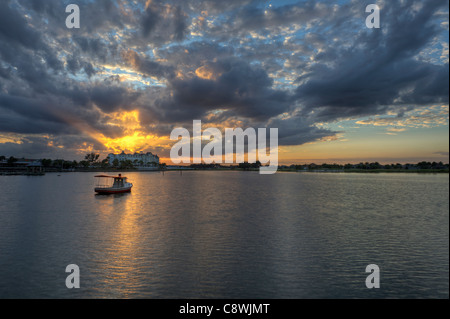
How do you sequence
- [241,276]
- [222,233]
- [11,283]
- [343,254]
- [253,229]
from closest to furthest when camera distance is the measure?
[11,283]
[241,276]
[343,254]
[222,233]
[253,229]

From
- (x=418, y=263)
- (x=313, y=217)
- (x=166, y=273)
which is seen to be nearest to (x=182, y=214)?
(x=313, y=217)

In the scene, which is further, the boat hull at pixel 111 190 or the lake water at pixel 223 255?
the boat hull at pixel 111 190

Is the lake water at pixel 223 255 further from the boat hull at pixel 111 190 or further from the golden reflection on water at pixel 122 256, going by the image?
the boat hull at pixel 111 190

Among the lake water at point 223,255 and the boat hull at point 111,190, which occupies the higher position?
the boat hull at point 111,190

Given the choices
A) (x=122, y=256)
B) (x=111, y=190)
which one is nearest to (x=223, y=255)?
(x=122, y=256)

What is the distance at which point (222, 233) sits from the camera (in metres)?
32.7

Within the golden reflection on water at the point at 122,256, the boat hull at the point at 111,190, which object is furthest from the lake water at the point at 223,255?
the boat hull at the point at 111,190

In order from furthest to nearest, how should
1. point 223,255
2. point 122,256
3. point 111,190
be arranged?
point 111,190 < point 223,255 < point 122,256

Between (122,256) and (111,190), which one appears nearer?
(122,256)

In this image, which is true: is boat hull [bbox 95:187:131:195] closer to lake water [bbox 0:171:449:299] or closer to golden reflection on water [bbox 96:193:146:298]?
lake water [bbox 0:171:449:299]

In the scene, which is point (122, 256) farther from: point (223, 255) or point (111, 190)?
point (111, 190)


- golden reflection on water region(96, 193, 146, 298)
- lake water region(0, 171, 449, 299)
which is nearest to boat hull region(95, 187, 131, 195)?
lake water region(0, 171, 449, 299)
